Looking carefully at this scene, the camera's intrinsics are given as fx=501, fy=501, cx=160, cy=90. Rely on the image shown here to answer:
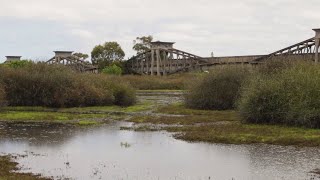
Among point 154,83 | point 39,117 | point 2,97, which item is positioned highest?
point 2,97

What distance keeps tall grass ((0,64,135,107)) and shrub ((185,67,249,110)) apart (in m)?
13.7

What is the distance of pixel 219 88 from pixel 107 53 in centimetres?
10777

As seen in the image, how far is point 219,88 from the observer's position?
199 feet

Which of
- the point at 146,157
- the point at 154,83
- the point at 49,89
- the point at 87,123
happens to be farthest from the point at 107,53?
the point at 146,157

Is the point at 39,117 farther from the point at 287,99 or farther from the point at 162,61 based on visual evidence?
the point at 162,61

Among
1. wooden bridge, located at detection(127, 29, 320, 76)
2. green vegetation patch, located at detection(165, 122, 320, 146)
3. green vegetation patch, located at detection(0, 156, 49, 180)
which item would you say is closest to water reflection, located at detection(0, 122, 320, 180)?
green vegetation patch, located at detection(0, 156, 49, 180)

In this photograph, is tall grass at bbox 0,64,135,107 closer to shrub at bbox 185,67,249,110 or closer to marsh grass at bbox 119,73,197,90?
shrub at bbox 185,67,249,110

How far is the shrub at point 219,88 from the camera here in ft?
199

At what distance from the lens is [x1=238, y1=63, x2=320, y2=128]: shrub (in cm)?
3969

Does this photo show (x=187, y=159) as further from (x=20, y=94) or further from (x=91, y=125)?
(x=20, y=94)

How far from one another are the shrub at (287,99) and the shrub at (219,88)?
15293mm

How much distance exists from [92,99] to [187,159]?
131ft

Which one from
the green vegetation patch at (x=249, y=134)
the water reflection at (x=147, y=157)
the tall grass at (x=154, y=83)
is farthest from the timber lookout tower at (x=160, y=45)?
the water reflection at (x=147, y=157)

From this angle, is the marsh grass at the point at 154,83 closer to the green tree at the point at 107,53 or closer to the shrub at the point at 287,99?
the green tree at the point at 107,53
